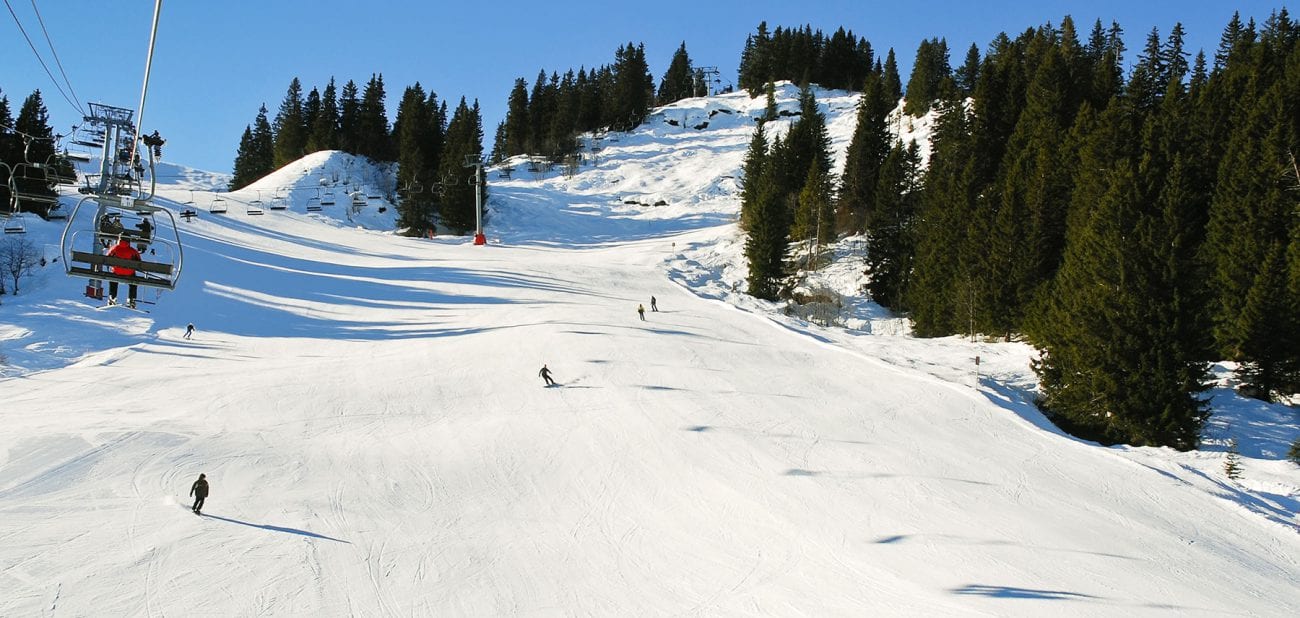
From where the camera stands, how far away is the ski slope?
13.8 m

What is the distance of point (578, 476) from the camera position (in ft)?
63.4

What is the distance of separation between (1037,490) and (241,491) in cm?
1959

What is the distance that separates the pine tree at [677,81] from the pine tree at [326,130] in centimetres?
6254

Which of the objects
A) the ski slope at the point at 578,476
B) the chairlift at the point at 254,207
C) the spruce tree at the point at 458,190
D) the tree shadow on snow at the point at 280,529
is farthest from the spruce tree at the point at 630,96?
the tree shadow on snow at the point at 280,529

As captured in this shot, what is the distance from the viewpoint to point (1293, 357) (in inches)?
987

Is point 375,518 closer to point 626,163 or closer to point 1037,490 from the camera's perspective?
point 1037,490

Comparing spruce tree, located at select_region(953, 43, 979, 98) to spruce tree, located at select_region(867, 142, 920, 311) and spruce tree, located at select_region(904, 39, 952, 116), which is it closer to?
spruce tree, located at select_region(904, 39, 952, 116)

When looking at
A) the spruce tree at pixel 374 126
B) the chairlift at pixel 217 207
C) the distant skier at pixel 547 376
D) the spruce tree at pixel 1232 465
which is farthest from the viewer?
the spruce tree at pixel 374 126

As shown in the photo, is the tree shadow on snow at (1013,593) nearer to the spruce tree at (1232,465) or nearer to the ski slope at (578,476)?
the ski slope at (578,476)

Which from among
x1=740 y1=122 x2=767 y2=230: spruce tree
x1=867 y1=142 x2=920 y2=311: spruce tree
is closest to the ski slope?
x1=867 y1=142 x2=920 y2=311: spruce tree

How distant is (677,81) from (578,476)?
127449 mm

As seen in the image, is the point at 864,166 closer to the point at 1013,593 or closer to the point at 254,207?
the point at 1013,593

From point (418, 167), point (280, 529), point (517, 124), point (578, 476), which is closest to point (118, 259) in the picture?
point (280, 529)

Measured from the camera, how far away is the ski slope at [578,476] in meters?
13.8
